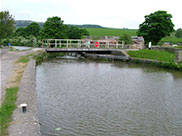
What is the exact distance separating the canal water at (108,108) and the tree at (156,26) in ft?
108

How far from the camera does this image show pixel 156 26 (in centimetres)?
4900

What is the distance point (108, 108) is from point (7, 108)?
4580mm

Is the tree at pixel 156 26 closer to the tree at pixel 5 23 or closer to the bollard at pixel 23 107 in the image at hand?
the tree at pixel 5 23

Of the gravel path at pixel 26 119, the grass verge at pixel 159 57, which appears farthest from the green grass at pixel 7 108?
the grass verge at pixel 159 57

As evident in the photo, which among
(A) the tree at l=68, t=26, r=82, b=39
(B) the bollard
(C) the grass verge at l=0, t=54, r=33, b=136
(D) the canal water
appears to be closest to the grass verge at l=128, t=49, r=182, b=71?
(D) the canal water

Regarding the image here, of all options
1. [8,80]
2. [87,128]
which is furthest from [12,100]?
[8,80]

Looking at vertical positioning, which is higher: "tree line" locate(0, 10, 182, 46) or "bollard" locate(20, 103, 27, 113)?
"tree line" locate(0, 10, 182, 46)

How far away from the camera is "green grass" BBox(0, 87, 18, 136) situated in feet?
Result: 24.4

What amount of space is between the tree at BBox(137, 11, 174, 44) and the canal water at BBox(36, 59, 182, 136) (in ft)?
108

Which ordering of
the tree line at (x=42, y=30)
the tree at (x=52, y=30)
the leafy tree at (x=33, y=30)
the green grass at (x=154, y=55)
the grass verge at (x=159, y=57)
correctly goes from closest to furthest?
the grass verge at (x=159, y=57), the green grass at (x=154, y=55), the tree line at (x=42, y=30), the tree at (x=52, y=30), the leafy tree at (x=33, y=30)

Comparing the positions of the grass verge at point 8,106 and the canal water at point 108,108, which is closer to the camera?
the grass verge at point 8,106

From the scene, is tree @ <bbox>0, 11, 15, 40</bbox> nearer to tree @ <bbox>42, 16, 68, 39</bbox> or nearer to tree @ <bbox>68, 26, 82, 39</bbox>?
tree @ <bbox>42, 16, 68, 39</bbox>

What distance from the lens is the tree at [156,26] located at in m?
48.5

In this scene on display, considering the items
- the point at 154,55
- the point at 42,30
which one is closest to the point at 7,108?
the point at 154,55
